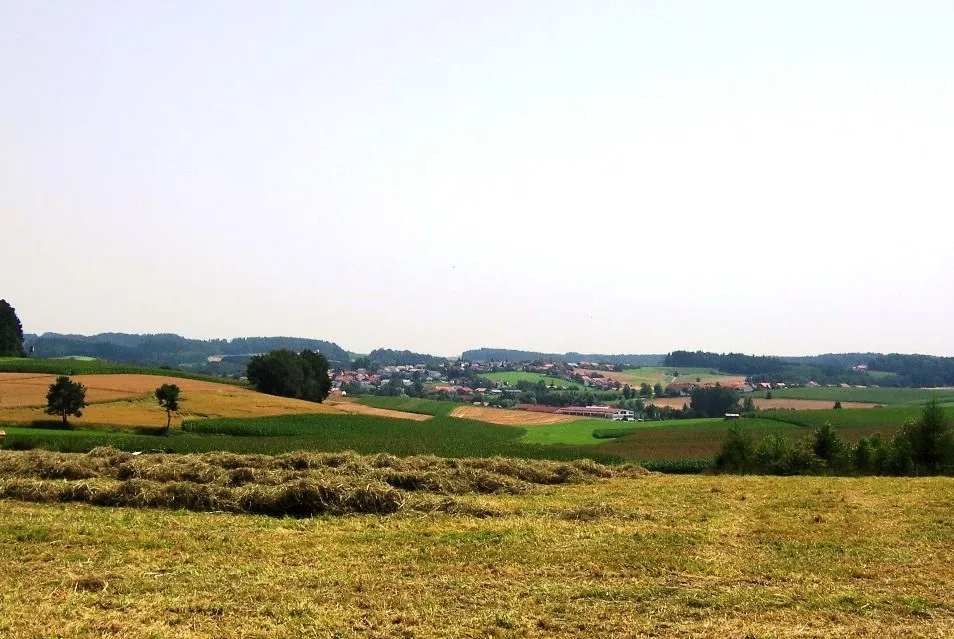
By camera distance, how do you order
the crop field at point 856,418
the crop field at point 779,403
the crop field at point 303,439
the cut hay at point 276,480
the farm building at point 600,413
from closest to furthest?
the cut hay at point 276,480 < the crop field at point 303,439 < the crop field at point 856,418 < the crop field at point 779,403 < the farm building at point 600,413

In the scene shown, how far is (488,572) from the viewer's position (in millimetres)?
10969

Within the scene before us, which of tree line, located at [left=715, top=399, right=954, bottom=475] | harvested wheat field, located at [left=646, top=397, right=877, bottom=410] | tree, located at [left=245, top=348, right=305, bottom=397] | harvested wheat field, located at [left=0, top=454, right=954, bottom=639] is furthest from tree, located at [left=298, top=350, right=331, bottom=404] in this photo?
harvested wheat field, located at [left=0, top=454, right=954, bottom=639]

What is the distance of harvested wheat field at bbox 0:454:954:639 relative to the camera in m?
8.57

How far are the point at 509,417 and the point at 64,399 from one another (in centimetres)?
4836

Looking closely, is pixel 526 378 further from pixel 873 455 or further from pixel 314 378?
pixel 873 455

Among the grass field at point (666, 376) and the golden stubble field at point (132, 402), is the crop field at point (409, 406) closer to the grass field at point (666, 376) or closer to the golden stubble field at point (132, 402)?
the golden stubble field at point (132, 402)

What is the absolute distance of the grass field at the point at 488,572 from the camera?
335 inches

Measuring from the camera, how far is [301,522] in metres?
15.1

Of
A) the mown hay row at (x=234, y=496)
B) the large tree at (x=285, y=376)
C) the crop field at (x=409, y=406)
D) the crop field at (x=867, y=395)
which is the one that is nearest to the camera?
the mown hay row at (x=234, y=496)

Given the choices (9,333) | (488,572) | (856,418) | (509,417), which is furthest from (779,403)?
(9,333)

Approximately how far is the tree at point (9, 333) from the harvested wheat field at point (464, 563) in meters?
89.1

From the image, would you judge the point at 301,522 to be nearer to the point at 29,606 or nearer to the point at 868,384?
the point at 29,606

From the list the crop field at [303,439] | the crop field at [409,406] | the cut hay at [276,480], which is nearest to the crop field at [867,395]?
the crop field at [409,406]

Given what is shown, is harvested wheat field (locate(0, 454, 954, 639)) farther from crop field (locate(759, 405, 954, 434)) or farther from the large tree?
the large tree
